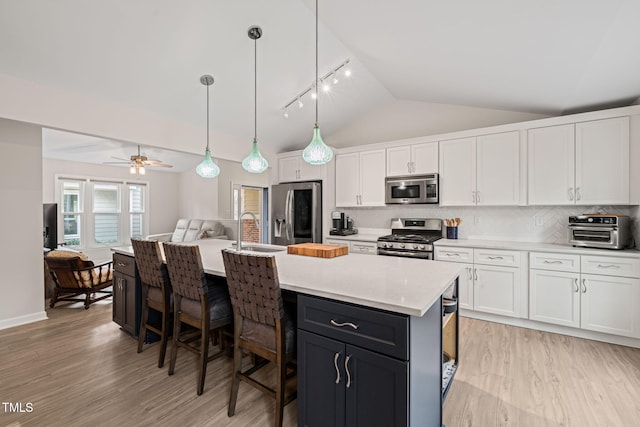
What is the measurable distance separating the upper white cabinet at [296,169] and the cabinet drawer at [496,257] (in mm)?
2493

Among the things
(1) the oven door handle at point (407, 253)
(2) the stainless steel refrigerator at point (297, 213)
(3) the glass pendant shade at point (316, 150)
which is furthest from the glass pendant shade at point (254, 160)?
(1) the oven door handle at point (407, 253)

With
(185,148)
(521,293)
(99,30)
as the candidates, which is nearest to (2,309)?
(185,148)

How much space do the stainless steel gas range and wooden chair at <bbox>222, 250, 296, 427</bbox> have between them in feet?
7.72

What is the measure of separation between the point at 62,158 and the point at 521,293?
824 cm

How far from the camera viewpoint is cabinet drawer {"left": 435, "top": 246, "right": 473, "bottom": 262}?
349 centimetres

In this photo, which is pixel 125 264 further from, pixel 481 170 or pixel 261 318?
pixel 481 170

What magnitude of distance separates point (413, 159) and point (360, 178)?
2.77 feet

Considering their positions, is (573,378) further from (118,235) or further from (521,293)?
(118,235)

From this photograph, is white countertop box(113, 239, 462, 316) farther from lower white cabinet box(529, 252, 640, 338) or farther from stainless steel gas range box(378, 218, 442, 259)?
lower white cabinet box(529, 252, 640, 338)

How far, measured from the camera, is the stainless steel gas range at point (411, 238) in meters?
3.73

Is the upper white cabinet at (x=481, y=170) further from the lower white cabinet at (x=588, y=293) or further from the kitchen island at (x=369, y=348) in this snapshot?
the kitchen island at (x=369, y=348)

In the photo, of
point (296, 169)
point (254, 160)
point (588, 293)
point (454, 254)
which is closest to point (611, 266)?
point (588, 293)

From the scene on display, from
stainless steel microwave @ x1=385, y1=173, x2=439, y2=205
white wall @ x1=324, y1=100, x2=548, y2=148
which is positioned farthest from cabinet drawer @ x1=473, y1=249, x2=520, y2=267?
white wall @ x1=324, y1=100, x2=548, y2=148

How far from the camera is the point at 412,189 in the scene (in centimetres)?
410
